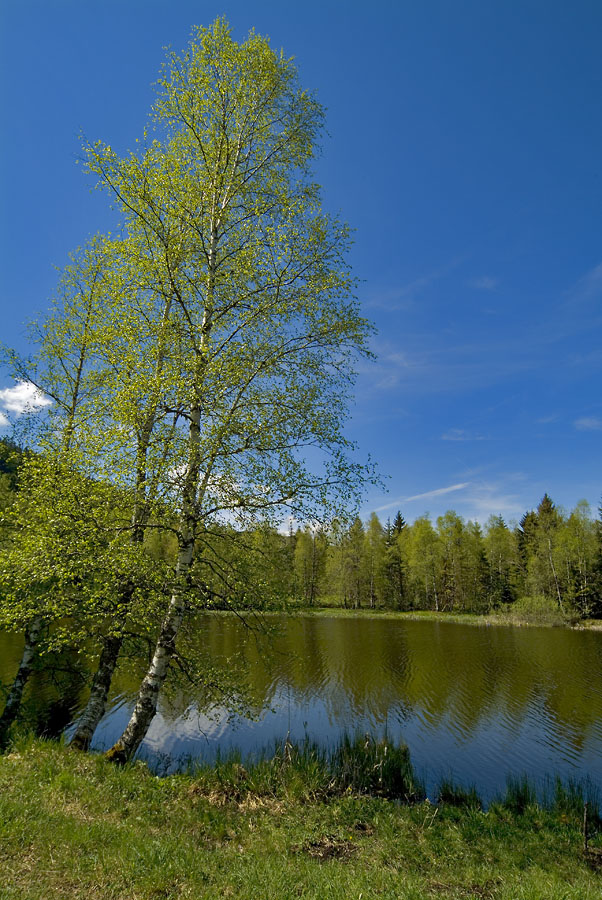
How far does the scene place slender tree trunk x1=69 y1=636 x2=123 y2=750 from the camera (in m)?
9.27

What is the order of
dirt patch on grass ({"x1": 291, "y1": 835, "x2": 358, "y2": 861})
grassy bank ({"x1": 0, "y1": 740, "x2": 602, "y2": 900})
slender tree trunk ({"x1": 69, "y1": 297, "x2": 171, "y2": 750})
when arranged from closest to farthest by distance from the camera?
grassy bank ({"x1": 0, "y1": 740, "x2": 602, "y2": 900}) < dirt patch on grass ({"x1": 291, "y1": 835, "x2": 358, "y2": 861}) < slender tree trunk ({"x1": 69, "y1": 297, "x2": 171, "y2": 750})

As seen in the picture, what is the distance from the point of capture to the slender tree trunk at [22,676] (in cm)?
1111

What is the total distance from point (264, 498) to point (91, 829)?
5566 millimetres

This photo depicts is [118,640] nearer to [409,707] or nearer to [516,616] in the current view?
[409,707]

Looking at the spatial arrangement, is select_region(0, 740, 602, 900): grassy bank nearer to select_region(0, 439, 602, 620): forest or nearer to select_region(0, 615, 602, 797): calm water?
select_region(0, 615, 602, 797): calm water

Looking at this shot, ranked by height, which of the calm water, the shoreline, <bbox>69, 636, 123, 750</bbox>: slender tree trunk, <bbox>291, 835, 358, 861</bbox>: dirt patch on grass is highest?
<bbox>69, 636, 123, 750</bbox>: slender tree trunk

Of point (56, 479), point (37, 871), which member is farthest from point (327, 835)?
point (56, 479)

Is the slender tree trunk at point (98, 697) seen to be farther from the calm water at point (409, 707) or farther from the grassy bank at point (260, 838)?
the calm water at point (409, 707)

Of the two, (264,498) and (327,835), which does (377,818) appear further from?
(264,498)

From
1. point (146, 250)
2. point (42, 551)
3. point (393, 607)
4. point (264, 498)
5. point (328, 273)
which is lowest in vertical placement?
point (393, 607)

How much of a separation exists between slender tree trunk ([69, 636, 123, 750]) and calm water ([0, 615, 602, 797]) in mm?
1564

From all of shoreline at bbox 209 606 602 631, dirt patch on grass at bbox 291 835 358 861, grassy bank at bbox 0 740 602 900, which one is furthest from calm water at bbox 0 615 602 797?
shoreline at bbox 209 606 602 631

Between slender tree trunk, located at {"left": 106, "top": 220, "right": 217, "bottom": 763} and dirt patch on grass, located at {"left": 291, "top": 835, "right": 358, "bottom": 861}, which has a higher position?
slender tree trunk, located at {"left": 106, "top": 220, "right": 217, "bottom": 763}

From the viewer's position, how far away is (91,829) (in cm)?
566
